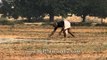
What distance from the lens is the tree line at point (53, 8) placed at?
59.3 metres

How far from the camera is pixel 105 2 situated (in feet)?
196

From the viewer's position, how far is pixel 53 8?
59.8 m

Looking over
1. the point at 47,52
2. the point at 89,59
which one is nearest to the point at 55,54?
the point at 47,52

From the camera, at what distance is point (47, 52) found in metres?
17.8

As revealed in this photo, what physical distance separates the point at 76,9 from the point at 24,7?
8.56m

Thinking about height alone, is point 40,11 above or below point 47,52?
below

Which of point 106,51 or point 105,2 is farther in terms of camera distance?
point 105,2

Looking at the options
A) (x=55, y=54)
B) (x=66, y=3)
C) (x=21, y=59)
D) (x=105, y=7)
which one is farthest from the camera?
(x=66, y=3)

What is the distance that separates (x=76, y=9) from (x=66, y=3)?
2.28 metres

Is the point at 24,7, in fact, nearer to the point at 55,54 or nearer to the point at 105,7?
the point at 105,7

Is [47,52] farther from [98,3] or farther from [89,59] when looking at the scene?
[98,3]

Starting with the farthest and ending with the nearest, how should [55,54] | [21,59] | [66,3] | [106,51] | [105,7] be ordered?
[66,3]
[105,7]
[106,51]
[55,54]
[21,59]

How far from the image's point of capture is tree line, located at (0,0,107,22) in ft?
194

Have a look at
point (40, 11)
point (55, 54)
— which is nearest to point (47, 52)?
point (55, 54)
